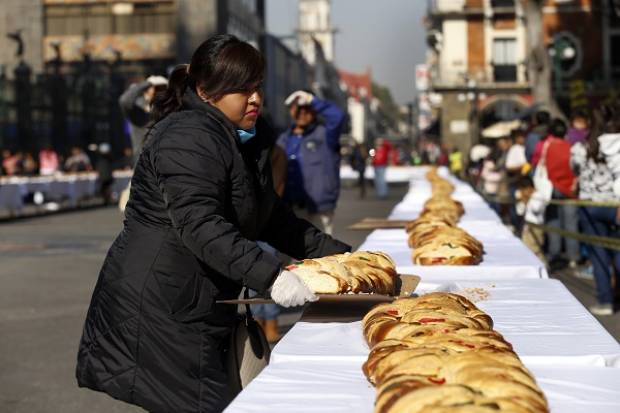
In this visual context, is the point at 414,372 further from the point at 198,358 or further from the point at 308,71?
the point at 308,71

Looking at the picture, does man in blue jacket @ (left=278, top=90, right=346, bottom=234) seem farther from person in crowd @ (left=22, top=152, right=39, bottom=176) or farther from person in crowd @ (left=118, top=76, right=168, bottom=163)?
person in crowd @ (left=22, top=152, right=39, bottom=176)

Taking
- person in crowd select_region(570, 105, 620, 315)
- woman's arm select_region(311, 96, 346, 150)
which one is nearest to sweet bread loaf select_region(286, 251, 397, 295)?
woman's arm select_region(311, 96, 346, 150)

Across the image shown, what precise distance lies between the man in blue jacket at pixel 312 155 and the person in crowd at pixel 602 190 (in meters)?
2.41

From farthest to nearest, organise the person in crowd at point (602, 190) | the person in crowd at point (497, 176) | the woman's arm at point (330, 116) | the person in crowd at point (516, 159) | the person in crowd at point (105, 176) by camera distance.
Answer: the person in crowd at point (105, 176) < the person in crowd at point (497, 176) < the person in crowd at point (516, 159) < the person in crowd at point (602, 190) < the woman's arm at point (330, 116)

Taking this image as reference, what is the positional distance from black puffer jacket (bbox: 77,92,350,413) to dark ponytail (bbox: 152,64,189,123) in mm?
199

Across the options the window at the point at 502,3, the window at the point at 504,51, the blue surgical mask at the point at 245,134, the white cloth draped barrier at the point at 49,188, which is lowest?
the white cloth draped barrier at the point at 49,188

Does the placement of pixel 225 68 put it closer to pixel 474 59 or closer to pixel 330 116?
pixel 330 116

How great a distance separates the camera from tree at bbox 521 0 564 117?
40.4 m

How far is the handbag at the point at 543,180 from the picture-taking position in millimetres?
13758

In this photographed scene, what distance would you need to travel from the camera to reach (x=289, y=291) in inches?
147

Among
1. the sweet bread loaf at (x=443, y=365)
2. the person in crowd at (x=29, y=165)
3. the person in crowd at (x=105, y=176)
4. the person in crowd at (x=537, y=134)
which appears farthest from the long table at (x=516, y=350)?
the person in crowd at (x=29, y=165)

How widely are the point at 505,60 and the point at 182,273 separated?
7444cm

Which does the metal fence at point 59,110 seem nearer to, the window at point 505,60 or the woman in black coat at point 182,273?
the woman in black coat at point 182,273

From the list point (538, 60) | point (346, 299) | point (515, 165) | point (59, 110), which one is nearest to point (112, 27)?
point (59, 110)
